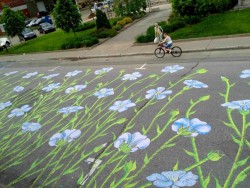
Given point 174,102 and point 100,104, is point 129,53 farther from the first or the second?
point 174,102

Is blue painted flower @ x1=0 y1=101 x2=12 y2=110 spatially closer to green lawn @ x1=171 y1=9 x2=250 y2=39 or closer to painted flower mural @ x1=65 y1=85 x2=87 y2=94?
painted flower mural @ x1=65 y1=85 x2=87 y2=94

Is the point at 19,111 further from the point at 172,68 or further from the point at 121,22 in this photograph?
the point at 121,22

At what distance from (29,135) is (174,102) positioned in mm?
5118

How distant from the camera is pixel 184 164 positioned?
20.9 ft

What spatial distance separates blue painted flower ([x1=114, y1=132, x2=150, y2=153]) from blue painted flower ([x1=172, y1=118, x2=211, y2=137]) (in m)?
0.94

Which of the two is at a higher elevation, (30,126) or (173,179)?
(173,179)

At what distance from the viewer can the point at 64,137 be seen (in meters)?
8.82

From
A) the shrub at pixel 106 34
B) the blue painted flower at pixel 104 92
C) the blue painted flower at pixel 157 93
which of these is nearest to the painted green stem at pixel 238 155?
the blue painted flower at pixel 157 93

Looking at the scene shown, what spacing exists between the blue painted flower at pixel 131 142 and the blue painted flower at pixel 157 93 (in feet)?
8.03

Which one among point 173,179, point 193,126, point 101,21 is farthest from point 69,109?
point 101,21

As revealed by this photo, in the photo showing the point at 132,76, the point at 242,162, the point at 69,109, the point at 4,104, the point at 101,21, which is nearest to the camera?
the point at 242,162

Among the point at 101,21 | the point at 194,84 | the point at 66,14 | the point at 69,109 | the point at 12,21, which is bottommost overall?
the point at 69,109

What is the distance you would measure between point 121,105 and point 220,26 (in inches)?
416

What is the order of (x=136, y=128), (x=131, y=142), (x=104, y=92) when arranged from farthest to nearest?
1. (x=104, y=92)
2. (x=136, y=128)
3. (x=131, y=142)
